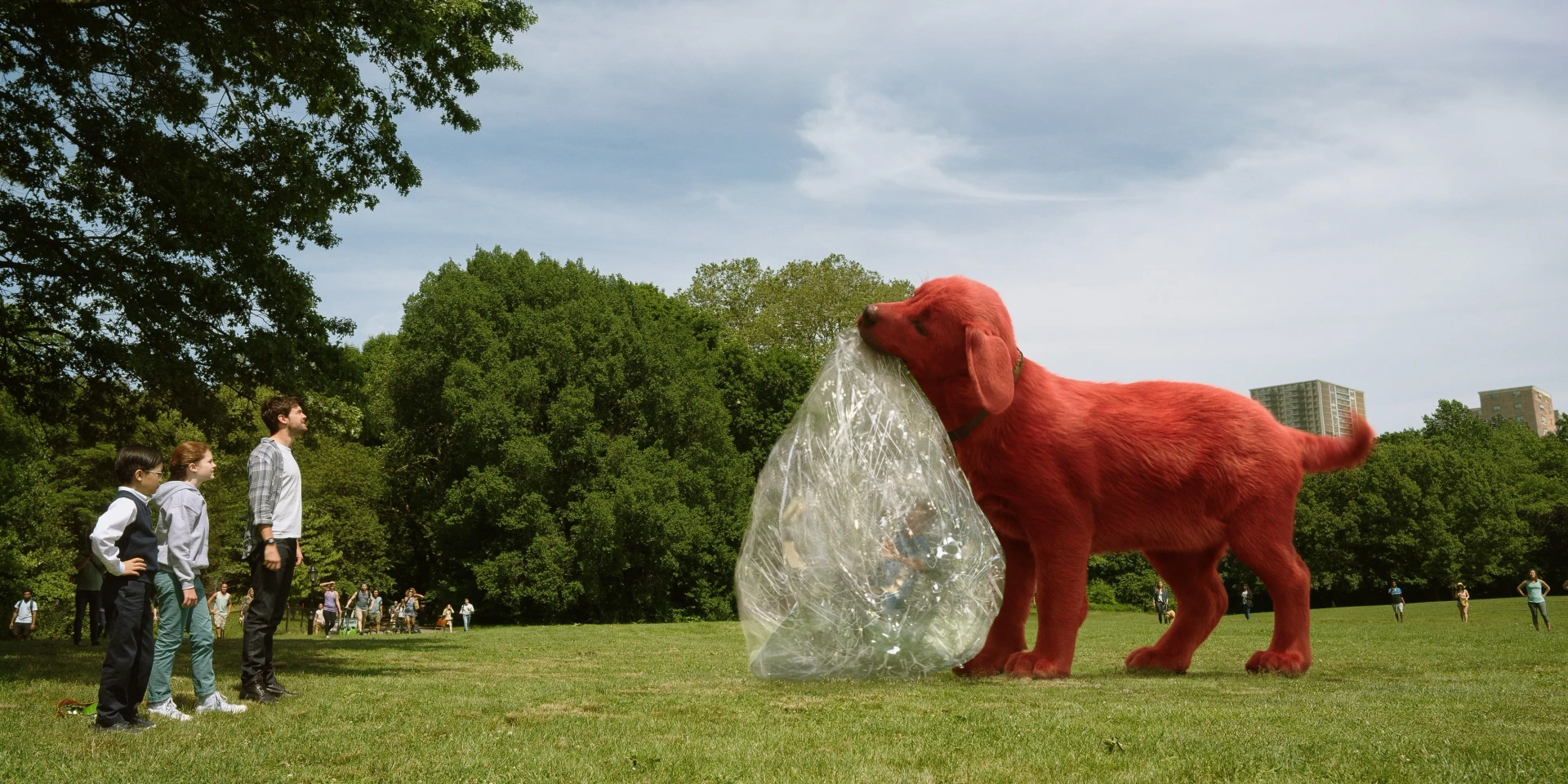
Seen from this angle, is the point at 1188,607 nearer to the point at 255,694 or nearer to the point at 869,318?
the point at 869,318

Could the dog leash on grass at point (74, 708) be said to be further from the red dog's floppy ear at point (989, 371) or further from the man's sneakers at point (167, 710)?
the red dog's floppy ear at point (989, 371)

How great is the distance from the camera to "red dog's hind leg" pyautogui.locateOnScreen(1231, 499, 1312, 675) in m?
8.78

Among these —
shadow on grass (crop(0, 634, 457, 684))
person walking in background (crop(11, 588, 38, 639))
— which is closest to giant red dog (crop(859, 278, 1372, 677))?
shadow on grass (crop(0, 634, 457, 684))

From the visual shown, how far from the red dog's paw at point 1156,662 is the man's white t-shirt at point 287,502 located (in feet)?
24.0

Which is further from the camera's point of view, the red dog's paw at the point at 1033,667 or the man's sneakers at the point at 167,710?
the red dog's paw at the point at 1033,667

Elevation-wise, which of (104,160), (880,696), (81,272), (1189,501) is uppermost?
(104,160)

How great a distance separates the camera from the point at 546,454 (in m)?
33.9

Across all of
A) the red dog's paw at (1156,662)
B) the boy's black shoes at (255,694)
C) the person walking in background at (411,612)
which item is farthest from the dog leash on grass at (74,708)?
the person walking in background at (411,612)

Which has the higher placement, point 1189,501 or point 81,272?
point 81,272

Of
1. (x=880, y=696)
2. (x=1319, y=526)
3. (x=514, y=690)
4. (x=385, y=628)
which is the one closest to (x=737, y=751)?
(x=880, y=696)

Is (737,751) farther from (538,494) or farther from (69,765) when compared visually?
(538,494)

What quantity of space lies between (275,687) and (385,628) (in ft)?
108

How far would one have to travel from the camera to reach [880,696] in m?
7.25

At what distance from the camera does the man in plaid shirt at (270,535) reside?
24.4 feet
